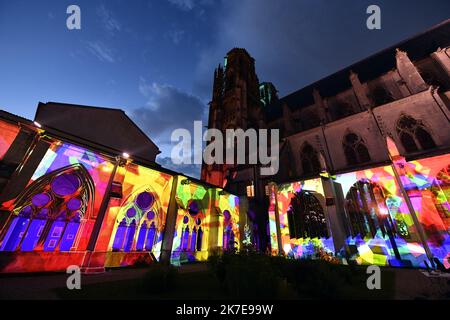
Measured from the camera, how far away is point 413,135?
47.0 ft

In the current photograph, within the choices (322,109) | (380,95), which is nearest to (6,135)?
(322,109)

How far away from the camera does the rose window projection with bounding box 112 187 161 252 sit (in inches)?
404

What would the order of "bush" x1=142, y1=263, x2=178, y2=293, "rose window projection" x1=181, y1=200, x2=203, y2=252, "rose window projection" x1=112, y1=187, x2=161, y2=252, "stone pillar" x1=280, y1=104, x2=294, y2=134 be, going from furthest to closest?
1. "stone pillar" x1=280, y1=104, x2=294, y2=134
2. "rose window projection" x1=181, y1=200, x2=203, y2=252
3. "rose window projection" x1=112, y1=187, x2=161, y2=252
4. "bush" x1=142, y1=263, x2=178, y2=293

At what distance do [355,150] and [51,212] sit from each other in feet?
72.2

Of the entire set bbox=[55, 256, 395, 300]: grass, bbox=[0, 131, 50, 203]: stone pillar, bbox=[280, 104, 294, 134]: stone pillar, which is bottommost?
bbox=[55, 256, 395, 300]: grass

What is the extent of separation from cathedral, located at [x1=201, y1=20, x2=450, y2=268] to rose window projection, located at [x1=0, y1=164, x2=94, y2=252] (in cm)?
1329

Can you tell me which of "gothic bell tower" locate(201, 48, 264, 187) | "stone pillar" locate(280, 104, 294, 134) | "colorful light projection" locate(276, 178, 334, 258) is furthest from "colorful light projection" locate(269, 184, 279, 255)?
"stone pillar" locate(280, 104, 294, 134)

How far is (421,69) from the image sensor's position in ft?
57.4

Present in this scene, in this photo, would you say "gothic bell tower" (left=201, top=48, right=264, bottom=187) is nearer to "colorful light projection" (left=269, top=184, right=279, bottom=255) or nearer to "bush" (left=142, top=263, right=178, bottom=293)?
"colorful light projection" (left=269, top=184, right=279, bottom=255)

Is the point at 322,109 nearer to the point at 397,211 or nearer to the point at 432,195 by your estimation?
the point at 432,195

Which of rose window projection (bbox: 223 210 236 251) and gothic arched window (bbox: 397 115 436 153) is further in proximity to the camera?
rose window projection (bbox: 223 210 236 251)

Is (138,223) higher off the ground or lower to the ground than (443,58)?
lower
